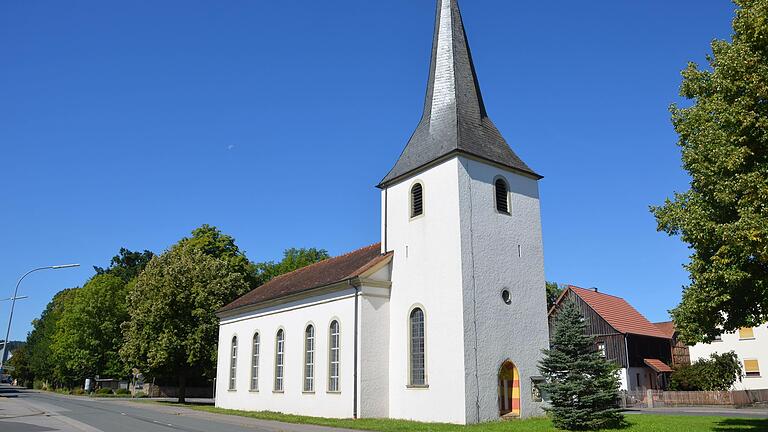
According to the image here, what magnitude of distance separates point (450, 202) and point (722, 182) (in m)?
9.74

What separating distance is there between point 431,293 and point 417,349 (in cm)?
228

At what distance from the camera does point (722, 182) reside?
14164 mm

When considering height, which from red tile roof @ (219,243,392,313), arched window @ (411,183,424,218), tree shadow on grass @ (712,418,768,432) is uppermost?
arched window @ (411,183,424,218)

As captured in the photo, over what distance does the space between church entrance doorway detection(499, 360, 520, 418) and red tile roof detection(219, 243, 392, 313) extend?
6.74 metres

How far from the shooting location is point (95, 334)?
60656mm

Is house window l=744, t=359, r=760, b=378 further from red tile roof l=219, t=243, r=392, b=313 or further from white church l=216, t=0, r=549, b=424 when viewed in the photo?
red tile roof l=219, t=243, r=392, b=313

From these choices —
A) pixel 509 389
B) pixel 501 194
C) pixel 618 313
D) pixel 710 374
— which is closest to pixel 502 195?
pixel 501 194

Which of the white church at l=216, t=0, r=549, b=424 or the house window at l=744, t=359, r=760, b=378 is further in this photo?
the house window at l=744, t=359, r=760, b=378

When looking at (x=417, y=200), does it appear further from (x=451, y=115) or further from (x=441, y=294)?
(x=441, y=294)

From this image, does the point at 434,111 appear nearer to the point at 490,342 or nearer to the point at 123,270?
the point at 490,342

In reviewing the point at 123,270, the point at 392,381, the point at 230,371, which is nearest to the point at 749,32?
the point at 392,381

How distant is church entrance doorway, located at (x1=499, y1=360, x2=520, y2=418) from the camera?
68.5 feet

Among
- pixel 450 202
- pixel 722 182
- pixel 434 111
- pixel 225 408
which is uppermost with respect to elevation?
pixel 434 111

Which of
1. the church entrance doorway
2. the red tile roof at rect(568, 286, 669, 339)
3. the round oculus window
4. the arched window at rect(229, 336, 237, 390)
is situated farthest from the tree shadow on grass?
the arched window at rect(229, 336, 237, 390)
